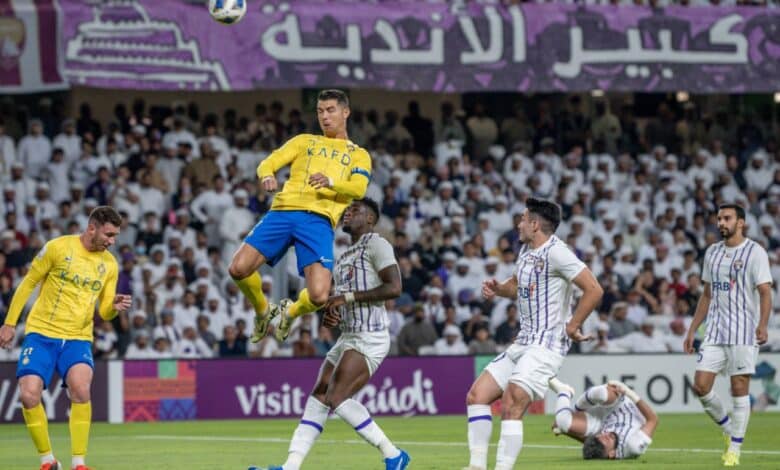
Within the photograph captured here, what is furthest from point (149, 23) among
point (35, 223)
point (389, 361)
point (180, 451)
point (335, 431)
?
point (180, 451)

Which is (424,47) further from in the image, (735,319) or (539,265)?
(539,265)

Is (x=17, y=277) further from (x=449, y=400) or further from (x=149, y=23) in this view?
(x=449, y=400)

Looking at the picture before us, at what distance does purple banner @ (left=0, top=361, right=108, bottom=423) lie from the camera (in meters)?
23.0

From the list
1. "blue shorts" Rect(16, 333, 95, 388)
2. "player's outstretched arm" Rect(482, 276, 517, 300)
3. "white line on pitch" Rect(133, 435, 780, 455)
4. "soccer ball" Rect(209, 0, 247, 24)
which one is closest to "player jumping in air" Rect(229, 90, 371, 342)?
"player's outstretched arm" Rect(482, 276, 517, 300)

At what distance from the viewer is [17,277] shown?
2458cm

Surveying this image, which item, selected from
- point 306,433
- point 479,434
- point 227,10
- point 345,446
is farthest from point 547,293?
point 345,446

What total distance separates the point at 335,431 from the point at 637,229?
33.2ft

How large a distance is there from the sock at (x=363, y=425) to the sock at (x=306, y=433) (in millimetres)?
154

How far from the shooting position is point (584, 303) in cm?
1252

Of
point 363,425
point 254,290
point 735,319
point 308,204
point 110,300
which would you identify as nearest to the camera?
point 363,425

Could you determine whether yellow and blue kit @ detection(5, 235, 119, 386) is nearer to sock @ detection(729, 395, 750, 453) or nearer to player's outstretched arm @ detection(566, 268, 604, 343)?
player's outstretched arm @ detection(566, 268, 604, 343)

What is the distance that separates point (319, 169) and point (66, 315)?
7.91 ft

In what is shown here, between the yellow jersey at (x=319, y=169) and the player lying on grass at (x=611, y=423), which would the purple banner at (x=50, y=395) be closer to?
the player lying on grass at (x=611, y=423)

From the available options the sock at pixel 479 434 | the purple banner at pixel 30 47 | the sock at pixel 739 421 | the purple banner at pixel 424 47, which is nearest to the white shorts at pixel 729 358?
the sock at pixel 739 421
